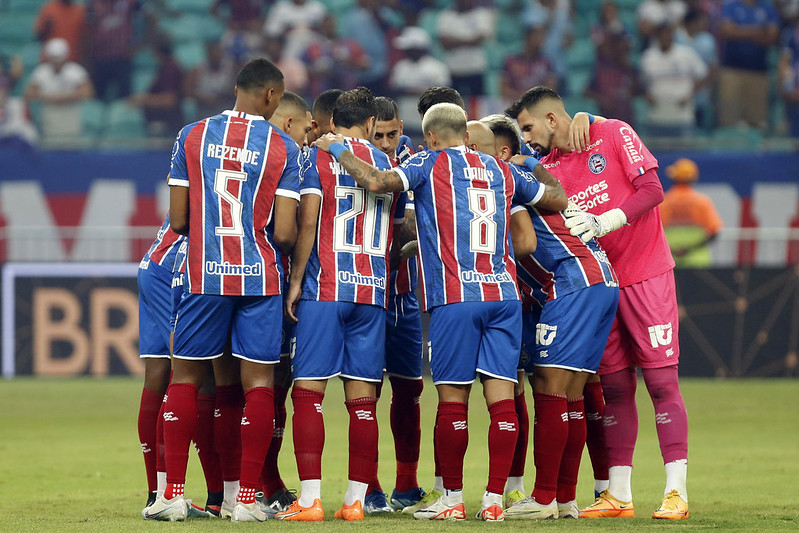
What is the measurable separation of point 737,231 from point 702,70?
384 centimetres

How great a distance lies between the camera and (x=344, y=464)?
807cm

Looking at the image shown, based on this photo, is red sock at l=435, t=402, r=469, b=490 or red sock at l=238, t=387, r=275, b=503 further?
red sock at l=435, t=402, r=469, b=490

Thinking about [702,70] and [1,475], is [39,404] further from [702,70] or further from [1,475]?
[702,70]

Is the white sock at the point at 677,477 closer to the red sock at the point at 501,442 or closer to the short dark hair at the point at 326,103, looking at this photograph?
the red sock at the point at 501,442

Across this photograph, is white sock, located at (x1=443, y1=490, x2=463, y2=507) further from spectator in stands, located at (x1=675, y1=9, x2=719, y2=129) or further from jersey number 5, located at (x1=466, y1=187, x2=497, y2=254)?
spectator in stands, located at (x1=675, y1=9, x2=719, y2=129)

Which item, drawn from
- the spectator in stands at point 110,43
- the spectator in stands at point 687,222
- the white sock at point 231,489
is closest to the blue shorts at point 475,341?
the white sock at point 231,489

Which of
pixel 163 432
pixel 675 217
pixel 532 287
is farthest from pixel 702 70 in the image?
pixel 163 432

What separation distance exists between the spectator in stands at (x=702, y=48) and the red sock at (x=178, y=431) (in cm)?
1268

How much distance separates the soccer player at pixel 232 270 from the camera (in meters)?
5.60

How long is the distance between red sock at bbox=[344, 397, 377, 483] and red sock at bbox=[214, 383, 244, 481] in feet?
1.99

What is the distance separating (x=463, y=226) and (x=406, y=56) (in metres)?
12.2

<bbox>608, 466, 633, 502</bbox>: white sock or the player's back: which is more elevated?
the player's back

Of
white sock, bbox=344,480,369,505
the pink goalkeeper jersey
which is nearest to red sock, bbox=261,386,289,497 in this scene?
white sock, bbox=344,480,369,505

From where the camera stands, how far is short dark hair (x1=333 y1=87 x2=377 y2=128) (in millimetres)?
6094
